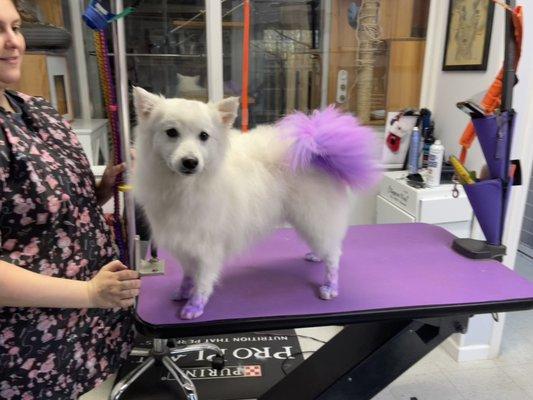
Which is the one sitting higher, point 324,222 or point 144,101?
point 144,101

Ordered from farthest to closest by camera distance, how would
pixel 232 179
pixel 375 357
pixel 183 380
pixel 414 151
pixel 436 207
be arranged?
pixel 414 151 < pixel 436 207 < pixel 183 380 < pixel 375 357 < pixel 232 179

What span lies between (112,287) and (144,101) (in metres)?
0.44

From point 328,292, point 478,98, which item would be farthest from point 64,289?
point 478,98

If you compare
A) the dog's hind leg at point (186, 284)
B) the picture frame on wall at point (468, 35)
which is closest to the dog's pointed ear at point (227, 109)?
the dog's hind leg at point (186, 284)

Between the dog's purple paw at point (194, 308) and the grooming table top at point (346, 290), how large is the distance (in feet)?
0.05

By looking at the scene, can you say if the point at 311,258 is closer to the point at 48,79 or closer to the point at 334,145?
the point at 334,145

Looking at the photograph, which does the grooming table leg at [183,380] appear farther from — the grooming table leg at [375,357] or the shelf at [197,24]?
the shelf at [197,24]

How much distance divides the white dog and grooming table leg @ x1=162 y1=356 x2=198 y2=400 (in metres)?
0.74

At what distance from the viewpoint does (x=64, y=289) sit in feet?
2.61

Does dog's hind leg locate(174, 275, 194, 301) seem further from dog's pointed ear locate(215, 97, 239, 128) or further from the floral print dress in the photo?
dog's pointed ear locate(215, 97, 239, 128)

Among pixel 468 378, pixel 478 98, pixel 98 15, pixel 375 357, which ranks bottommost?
pixel 468 378

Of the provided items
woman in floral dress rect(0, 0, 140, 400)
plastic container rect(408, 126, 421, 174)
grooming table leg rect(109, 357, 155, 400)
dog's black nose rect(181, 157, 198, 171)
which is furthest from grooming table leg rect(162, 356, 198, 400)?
plastic container rect(408, 126, 421, 174)

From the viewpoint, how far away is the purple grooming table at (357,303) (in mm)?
1069

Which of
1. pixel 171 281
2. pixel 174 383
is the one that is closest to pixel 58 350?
pixel 171 281
